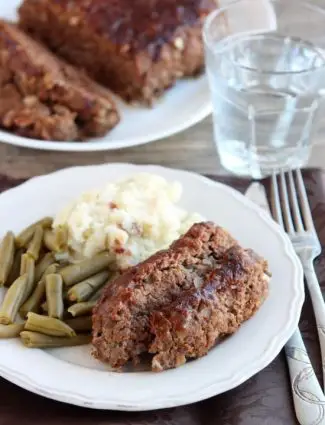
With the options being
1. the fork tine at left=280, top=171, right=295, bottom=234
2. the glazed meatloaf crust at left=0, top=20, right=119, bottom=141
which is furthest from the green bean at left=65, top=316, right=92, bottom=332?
the glazed meatloaf crust at left=0, top=20, right=119, bottom=141

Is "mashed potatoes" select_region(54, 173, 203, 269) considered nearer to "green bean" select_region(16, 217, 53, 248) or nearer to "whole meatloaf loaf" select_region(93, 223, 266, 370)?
"green bean" select_region(16, 217, 53, 248)

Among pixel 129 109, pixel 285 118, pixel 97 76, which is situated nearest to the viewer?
pixel 285 118

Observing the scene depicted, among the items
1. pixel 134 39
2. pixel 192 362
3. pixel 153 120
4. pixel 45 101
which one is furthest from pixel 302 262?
pixel 134 39

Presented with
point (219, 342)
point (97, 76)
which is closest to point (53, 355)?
point (219, 342)

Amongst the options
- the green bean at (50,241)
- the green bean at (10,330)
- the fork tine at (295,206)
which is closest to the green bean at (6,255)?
the green bean at (50,241)

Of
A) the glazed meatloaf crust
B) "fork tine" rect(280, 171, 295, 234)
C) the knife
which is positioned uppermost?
the glazed meatloaf crust

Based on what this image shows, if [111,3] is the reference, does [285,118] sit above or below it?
below

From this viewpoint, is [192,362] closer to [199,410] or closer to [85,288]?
[199,410]

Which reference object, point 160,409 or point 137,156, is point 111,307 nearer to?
point 160,409
